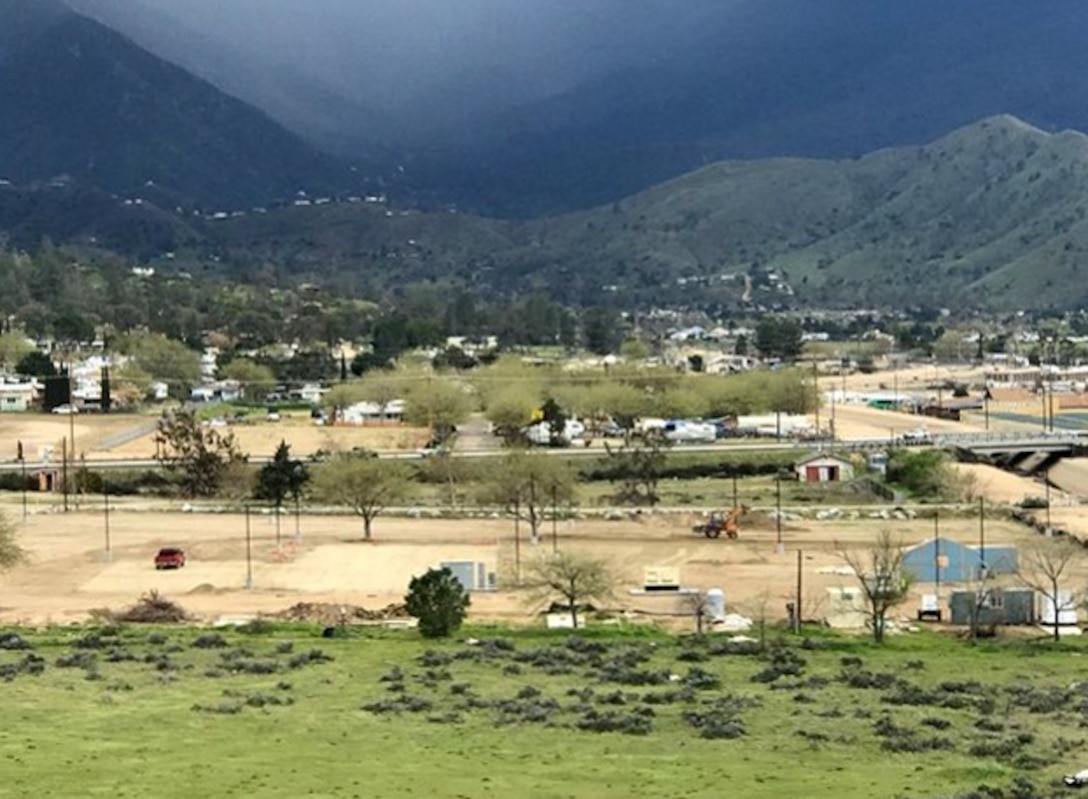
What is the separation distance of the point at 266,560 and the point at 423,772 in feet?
99.2

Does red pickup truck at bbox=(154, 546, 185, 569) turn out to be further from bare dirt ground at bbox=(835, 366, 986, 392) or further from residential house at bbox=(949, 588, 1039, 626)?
bare dirt ground at bbox=(835, 366, 986, 392)

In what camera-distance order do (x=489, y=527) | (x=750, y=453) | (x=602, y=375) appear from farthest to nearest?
(x=602, y=375), (x=750, y=453), (x=489, y=527)

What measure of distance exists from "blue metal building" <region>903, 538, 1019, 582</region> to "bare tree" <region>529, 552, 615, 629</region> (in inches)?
350

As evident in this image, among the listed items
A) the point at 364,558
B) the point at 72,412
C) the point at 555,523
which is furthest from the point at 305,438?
the point at 364,558

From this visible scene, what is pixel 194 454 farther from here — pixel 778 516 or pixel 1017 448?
pixel 1017 448

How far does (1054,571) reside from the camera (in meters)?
43.9

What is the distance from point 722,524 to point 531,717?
108 feet

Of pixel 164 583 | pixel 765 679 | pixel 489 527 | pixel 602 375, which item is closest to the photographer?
pixel 765 679

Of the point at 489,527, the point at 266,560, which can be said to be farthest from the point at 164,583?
the point at 489,527

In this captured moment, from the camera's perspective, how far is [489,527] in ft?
202

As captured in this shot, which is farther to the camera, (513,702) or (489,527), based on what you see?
(489,527)

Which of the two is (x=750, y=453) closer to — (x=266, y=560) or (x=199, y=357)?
(x=266, y=560)

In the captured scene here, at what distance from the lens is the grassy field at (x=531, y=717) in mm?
22516

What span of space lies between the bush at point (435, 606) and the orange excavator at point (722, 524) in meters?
22.0
